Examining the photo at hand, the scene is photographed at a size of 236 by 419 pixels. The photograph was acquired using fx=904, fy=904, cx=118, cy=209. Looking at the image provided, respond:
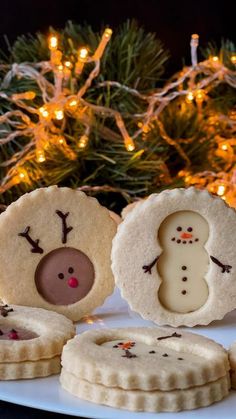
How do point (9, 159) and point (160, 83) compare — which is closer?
point (9, 159)

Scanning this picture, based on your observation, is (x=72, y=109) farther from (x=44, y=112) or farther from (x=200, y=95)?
(x=200, y=95)

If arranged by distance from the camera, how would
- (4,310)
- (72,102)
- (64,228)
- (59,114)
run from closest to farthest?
(4,310) → (64,228) → (59,114) → (72,102)

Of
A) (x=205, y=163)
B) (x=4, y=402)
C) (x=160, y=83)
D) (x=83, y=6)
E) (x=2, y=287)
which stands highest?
(x=83, y=6)

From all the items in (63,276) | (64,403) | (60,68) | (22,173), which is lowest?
(64,403)

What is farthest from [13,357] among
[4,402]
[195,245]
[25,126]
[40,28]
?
[40,28]

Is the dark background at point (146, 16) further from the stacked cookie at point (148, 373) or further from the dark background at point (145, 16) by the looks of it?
the stacked cookie at point (148, 373)

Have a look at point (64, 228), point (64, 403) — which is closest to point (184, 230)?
point (64, 228)

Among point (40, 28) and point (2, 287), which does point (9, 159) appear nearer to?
point (40, 28)
